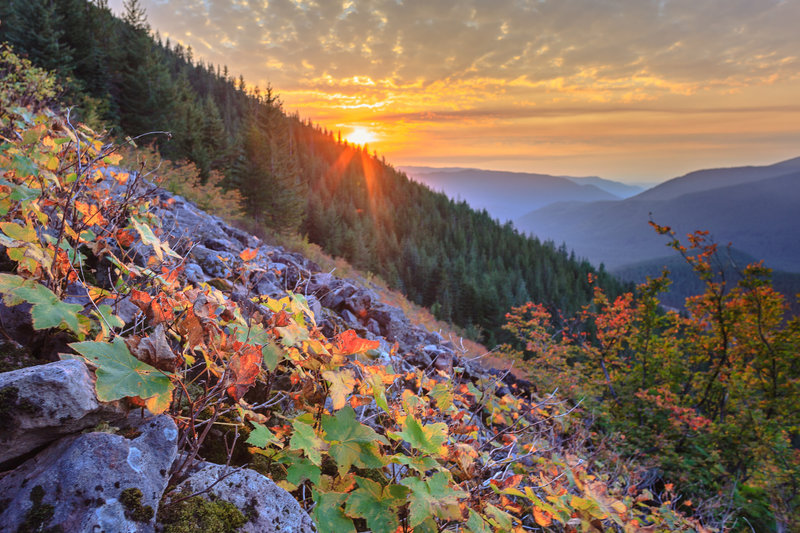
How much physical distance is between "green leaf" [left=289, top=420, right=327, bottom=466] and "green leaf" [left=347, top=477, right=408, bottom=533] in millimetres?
226

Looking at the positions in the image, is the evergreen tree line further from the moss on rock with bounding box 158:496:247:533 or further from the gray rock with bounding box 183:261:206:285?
the moss on rock with bounding box 158:496:247:533

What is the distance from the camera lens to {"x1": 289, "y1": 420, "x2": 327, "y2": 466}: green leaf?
152 centimetres

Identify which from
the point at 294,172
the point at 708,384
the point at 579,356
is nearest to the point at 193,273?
the point at 708,384

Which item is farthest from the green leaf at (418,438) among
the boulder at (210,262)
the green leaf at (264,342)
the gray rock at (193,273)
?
the boulder at (210,262)

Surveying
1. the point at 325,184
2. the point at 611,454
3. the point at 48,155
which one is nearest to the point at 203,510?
the point at 48,155

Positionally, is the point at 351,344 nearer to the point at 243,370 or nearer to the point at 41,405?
the point at 243,370

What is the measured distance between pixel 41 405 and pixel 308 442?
94cm

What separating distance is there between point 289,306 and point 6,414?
1.13 metres

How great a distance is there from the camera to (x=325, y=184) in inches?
3465

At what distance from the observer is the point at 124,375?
1335 mm

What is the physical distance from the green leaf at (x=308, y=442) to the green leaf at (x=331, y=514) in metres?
0.17

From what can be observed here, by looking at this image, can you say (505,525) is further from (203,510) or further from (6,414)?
(6,414)

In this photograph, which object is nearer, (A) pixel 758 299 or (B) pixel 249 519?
(B) pixel 249 519

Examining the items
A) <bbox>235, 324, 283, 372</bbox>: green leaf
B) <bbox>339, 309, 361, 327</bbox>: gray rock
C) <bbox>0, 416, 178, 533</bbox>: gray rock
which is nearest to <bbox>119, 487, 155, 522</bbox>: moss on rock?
<bbox>0, 416, 178, 533</bbox>: gray rock
